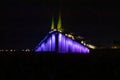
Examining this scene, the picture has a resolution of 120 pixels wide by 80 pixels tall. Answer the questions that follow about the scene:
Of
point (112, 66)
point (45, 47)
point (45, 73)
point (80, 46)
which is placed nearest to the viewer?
point (45, 73)

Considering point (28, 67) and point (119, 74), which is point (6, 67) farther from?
point (119, 74)

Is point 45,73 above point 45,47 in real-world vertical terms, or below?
below

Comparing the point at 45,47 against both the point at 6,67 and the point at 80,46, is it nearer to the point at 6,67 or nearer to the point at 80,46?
the point at 80,46

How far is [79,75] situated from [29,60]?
19.2 feet

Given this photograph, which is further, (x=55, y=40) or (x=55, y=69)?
(x=55, y=40)

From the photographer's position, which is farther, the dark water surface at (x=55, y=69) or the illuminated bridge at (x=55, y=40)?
the illuminated bridge at (x=55, y=40)

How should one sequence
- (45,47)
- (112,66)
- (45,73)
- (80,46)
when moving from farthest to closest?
(45,47) → (80,46) → (112,66) → (45,73)

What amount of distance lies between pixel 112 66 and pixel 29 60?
6822 millimetres

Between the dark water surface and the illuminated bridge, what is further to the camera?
the illuminated bridge

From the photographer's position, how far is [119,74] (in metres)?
36.2

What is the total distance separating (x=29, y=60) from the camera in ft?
131

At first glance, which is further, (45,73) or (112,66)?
(112,66)

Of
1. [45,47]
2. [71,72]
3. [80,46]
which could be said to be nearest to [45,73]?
[71,72]

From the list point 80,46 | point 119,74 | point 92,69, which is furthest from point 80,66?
point 80,46
